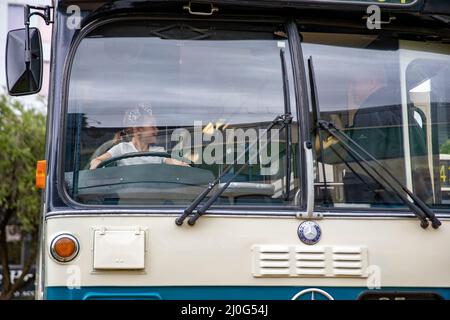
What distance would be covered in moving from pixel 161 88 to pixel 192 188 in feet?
1.89

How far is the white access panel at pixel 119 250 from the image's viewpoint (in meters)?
3.22

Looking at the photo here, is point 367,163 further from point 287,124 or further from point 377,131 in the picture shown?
point 287,124

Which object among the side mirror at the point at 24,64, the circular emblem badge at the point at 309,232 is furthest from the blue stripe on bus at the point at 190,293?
the side mirror at the point at 24,64

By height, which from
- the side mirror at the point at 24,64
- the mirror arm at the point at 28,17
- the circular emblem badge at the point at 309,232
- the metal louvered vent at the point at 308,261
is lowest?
the metal louvered vent at the point at 308,261

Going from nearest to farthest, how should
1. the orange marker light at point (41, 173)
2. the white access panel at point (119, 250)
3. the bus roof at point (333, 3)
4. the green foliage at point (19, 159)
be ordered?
A: the white access panel at point (119, 250) < the bus roof at point (333, 3) < the orange marker light at point (41, 173) < the green foliage at point (19, 159)

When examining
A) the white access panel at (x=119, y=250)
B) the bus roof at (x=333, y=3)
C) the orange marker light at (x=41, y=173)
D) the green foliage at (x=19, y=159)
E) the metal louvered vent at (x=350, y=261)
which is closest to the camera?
the white access panel at (x=119, y=250)

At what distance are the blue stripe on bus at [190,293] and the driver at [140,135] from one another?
2.16 feet

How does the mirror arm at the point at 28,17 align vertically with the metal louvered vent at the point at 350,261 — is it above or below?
above

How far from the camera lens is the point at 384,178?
354 centimetres

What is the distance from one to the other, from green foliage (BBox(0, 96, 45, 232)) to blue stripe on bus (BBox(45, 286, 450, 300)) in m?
14.3

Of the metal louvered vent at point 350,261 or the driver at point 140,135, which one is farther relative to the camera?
the driver at point 140,135

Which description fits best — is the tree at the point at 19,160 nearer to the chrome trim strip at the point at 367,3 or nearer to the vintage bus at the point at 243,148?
the vintage bus at the point at 243,148
